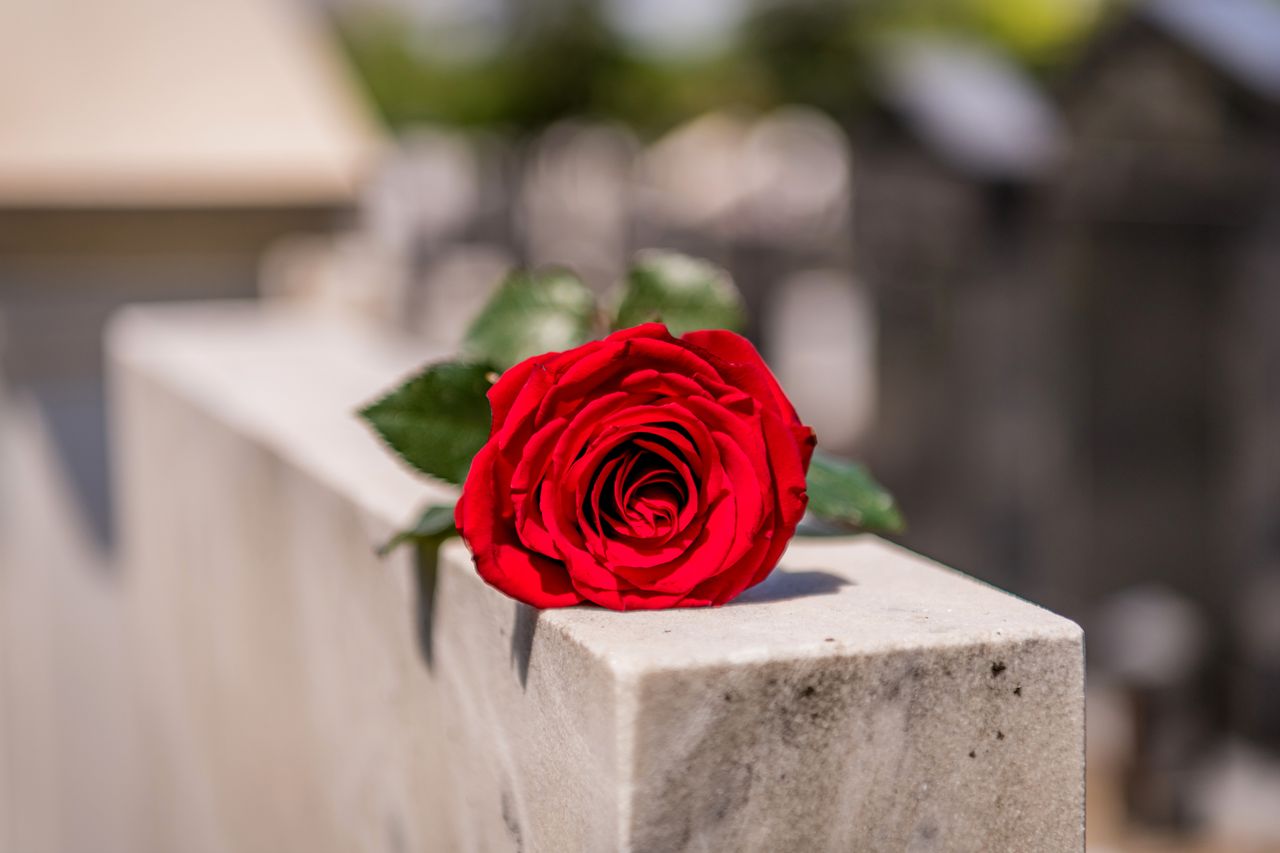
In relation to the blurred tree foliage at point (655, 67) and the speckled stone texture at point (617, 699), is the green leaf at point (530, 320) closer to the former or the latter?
the speckled stone texture at point (617, 699)

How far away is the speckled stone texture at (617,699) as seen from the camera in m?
0.83

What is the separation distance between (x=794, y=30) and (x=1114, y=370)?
26.5 meters

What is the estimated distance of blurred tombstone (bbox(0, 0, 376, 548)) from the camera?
3.60 meters

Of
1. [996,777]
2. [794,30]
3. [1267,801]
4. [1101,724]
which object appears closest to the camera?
[996,777]

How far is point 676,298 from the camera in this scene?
4.27ft

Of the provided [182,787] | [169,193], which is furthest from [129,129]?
[182,787]

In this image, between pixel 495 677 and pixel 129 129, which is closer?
pixel 495 677

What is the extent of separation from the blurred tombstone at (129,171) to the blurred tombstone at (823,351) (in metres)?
6.20

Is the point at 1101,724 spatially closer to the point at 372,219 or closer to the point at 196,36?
the point at 372,219

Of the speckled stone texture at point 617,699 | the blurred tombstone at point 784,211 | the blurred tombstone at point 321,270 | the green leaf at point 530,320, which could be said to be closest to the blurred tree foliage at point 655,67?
the blurred tombstone at point 784,211

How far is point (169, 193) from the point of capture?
3701 millimetres

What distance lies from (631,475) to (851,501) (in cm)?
32

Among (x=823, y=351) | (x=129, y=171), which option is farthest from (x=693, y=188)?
(x=129, y=171)

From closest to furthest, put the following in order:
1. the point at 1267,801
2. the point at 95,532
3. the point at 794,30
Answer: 1. the point at 95,532
2. the point at 1267,801
3. the point at 794,30
